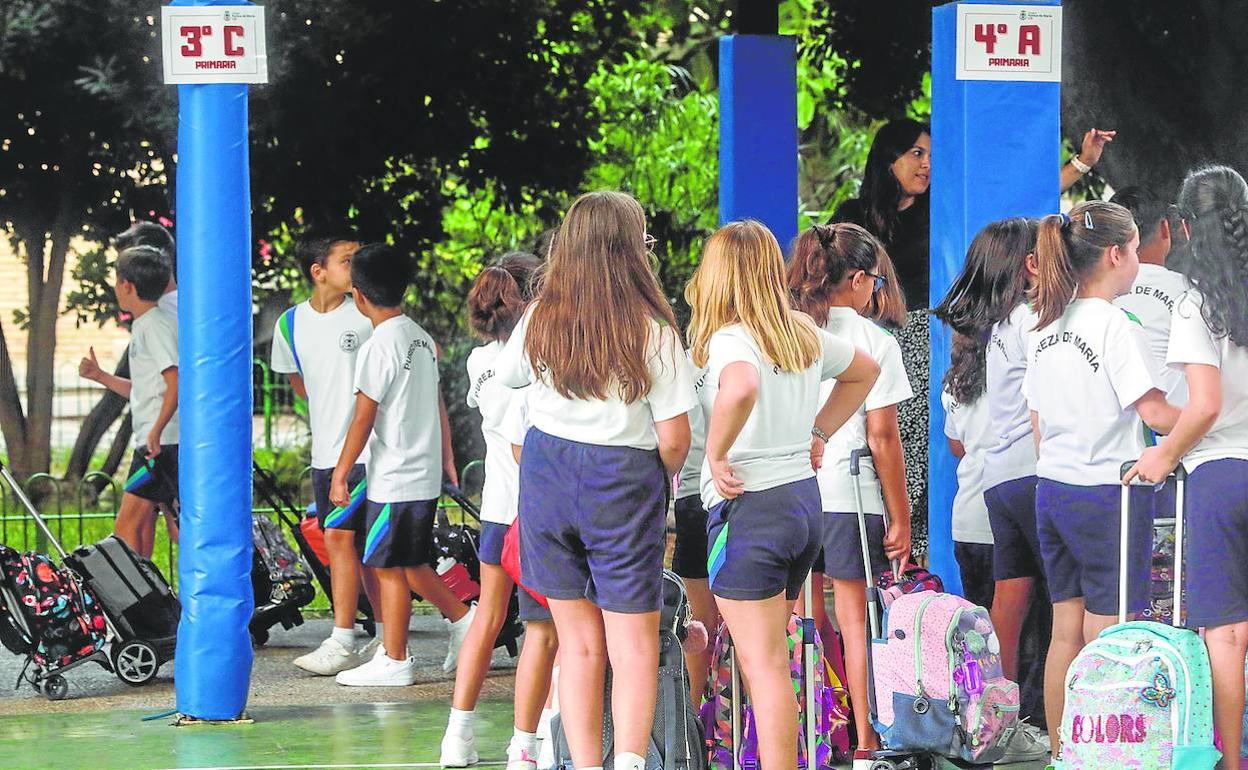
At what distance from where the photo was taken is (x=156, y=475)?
8.77 m

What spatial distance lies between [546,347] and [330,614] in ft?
18.3

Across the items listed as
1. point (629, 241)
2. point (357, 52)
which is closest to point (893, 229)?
point (629, 241)

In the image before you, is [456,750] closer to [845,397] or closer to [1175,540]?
[845,397]

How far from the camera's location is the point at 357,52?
1295cm

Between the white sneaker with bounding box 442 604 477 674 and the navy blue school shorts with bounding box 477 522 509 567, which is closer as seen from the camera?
the navy blue school shorts with bounding box 477 522 509 567

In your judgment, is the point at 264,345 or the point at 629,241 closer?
the point at 629,241

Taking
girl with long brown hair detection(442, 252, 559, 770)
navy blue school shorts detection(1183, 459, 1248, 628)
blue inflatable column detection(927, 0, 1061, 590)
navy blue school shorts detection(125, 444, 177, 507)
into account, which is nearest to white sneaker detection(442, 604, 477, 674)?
navy blue school shorts detection(125, 444, 177, 507)

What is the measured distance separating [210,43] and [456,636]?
271 centimetres

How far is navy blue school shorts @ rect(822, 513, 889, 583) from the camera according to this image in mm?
5996

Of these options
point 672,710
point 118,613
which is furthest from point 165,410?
point 672,710

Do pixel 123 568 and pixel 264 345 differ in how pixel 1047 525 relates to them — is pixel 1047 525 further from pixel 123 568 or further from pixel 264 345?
pixel 264 345

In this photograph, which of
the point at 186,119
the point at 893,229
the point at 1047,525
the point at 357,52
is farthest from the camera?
the point at 357,52

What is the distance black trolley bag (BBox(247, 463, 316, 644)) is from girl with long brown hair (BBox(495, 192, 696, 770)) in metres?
3.69

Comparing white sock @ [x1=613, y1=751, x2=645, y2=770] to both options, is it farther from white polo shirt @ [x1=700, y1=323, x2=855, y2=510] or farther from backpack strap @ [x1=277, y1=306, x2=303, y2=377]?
backpack strap @ [x1=277, y1=306, x2=303, y2=377]
